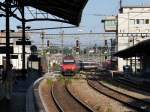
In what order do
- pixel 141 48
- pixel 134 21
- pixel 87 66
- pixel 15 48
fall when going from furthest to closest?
pixel 134 21 → pixel 87 66 → pixel 15 48 → pixel 141 48

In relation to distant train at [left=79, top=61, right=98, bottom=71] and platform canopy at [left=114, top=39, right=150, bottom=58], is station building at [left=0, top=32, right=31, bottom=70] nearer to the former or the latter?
platform canopy at [left=114, top=39, right=150, bottom=58]

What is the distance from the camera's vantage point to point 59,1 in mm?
27859

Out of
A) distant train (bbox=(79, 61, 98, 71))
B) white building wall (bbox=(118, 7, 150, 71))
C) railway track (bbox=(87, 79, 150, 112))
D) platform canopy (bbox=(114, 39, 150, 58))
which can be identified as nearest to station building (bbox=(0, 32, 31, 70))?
railway track (bbox=(87, 79, 150, 112))

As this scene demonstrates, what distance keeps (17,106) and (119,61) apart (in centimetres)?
9644

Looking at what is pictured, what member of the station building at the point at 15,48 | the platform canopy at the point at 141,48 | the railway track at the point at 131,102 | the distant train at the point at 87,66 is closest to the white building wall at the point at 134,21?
the distant train at the point at 87,66

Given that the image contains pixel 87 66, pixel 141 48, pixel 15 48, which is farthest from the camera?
pixel 87 66

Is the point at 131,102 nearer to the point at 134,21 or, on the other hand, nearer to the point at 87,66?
the point at 87,66

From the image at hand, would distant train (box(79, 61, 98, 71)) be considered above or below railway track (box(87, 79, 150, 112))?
above

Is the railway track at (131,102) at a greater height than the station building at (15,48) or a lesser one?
lesser

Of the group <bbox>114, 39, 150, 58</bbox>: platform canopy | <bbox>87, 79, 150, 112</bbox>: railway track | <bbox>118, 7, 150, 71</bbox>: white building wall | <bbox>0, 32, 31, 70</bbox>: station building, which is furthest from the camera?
<bbox>118, 7, 150, 71</bbox>: white building wall

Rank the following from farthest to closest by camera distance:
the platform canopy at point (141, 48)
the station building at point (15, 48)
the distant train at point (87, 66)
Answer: the distant train at point (87, 66)
the platform canopy at point (141, 48)
the station building at point (15, 48)

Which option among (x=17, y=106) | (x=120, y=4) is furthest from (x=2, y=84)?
(x=120, y=4)

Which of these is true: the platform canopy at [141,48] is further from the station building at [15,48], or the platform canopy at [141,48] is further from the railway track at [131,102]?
the railway track at [131,102]

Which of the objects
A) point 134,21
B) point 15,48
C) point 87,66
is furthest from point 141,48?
point 134,21
